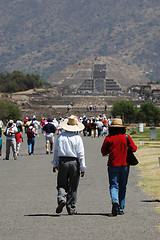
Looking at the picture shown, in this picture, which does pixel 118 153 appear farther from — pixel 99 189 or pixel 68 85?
pixel 68 85

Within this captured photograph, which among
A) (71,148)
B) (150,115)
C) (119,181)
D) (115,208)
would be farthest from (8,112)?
(115,208)

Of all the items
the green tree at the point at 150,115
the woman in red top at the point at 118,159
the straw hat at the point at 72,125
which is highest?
the straw hat at the point at 72,125

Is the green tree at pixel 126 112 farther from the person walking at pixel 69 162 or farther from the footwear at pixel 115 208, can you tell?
the footwear at pixel 115 208

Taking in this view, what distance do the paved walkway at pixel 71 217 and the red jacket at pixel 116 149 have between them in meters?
1.02

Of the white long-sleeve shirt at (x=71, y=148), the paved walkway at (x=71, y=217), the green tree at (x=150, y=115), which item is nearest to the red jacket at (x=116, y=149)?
the white long-sleeve shirt at (x=71, y=148)

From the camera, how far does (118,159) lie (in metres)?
13.0

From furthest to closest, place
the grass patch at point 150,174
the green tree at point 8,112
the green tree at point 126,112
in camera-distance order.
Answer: the green tree at point 126,112 → the green tree at point 8,112 → the grass patch at point 150,174

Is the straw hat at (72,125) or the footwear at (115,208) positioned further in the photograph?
the straw hat at (72,125)

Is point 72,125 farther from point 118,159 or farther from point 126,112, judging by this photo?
point 126,112

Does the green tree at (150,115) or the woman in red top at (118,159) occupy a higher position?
the woman in red top at (118,159)

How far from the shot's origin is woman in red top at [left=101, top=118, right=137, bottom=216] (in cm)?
1301

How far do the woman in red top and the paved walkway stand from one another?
1.54 feet

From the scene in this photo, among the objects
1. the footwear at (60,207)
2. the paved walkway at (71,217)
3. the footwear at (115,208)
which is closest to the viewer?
the paved walkway at (71,217)

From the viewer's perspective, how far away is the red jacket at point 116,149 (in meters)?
13.0
